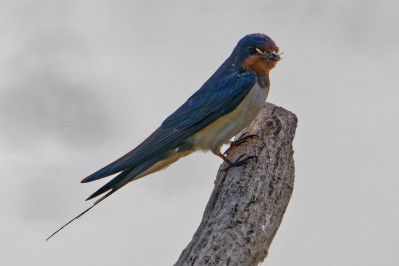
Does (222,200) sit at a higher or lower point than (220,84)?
lower

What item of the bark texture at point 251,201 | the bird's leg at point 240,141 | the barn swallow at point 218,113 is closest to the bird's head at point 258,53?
the barn swallow at point 218,113

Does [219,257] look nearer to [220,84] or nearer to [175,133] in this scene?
[175,133]

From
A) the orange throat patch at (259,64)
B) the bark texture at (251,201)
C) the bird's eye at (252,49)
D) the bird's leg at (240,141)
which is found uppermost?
the bird's eye at (252,49)

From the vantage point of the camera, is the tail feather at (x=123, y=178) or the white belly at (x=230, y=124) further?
the white belly at (x=230, y=124)

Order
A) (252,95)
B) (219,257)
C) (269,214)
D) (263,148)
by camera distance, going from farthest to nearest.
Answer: (252,95) < (263,148) < (269,214) < (219,257)

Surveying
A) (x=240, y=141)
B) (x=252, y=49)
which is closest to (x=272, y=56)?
(x=252, y=49)

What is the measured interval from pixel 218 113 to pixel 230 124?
0.47 ft

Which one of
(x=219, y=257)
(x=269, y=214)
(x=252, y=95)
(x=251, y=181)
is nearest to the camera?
(x=219, y=257)

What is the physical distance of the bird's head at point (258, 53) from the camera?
5773 mm

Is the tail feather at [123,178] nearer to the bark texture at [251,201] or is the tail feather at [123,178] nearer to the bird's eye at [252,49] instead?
the bark texture at [251,201]

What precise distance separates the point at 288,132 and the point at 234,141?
565 millimetres

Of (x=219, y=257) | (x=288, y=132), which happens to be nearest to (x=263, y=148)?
(x=288, y=132)

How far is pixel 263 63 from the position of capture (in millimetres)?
5824

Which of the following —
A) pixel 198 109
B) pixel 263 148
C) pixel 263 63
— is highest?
pixel 263 63
